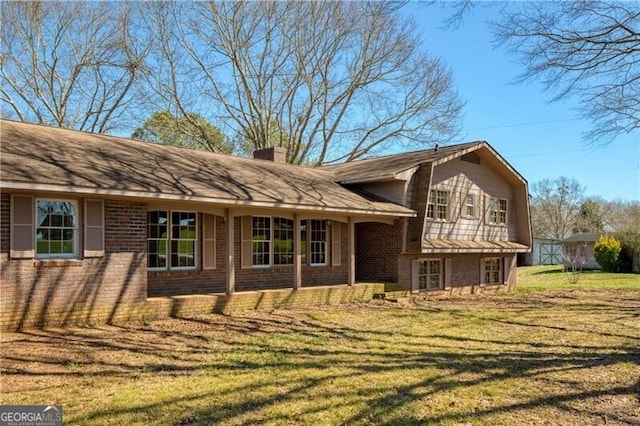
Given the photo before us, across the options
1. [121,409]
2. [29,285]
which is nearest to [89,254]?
[29,285]

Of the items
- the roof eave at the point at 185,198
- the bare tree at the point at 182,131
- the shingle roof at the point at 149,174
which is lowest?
the roof eave at the point at 185,198

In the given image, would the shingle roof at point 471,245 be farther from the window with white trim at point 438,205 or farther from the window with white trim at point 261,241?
the window with white trim at point 261,241

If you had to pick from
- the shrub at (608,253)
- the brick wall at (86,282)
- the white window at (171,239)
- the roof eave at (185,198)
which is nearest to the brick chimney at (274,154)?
the roof eave at (185,198)

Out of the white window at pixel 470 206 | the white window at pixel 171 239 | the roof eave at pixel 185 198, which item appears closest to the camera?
the roof eave at pixel 185 198

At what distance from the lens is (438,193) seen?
18578 millimetres

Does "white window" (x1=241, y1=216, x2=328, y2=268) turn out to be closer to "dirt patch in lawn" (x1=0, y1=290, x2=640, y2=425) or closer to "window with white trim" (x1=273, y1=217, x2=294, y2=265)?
"window with white trim" (x1=273, y1=217, x2=294, y2=265)

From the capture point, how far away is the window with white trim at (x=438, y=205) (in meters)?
18.1

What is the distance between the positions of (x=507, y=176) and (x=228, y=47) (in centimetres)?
1677

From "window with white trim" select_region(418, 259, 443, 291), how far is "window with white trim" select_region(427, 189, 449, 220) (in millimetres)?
1569

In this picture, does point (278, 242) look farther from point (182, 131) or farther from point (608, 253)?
point (608, 253)

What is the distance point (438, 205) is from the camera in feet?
60.5

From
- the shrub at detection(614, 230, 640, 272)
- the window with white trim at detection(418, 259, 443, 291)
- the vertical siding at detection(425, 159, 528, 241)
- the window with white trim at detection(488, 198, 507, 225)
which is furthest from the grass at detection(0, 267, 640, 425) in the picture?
the shrub at detection(614, 230, 640, 272)

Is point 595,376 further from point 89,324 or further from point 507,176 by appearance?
point 507,176

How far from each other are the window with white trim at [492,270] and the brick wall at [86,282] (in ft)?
47.1
